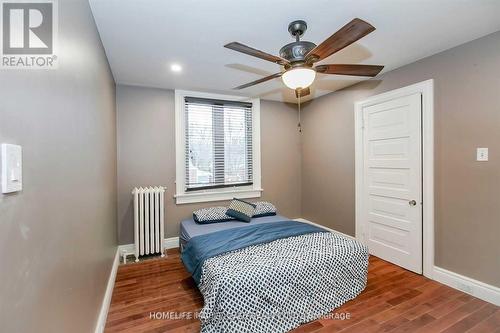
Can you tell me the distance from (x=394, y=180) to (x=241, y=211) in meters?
2.03

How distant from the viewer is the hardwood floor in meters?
1.90

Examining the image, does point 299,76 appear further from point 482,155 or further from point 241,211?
point 241,211

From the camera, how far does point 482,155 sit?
223 centimetres

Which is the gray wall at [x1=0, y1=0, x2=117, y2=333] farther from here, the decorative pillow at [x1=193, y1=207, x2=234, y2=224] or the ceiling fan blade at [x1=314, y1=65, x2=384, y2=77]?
the ceiling fan blade at [x1=314, y1=65, x2=384, y2=77]

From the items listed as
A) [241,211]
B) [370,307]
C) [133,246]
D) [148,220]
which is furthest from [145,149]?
[370,307]

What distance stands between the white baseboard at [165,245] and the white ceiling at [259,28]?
2.33 metres

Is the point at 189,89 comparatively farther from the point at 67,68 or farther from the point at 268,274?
the point at 268,274

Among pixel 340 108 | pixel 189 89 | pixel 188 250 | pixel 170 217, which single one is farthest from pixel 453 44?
pixel 170 217

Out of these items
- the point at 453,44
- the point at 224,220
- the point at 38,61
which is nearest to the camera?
the point at 38,61

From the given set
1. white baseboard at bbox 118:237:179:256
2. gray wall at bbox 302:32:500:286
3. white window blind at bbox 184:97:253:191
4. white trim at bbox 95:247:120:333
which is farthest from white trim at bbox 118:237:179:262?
gray wall at bbox 302:32:500:286

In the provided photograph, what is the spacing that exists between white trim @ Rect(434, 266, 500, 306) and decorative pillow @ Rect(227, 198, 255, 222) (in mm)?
2220

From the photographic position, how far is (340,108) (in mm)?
3738

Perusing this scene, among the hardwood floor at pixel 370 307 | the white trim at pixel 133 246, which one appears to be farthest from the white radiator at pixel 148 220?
the hardwood floor at pixel 370 307

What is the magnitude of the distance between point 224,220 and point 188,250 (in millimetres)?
847
